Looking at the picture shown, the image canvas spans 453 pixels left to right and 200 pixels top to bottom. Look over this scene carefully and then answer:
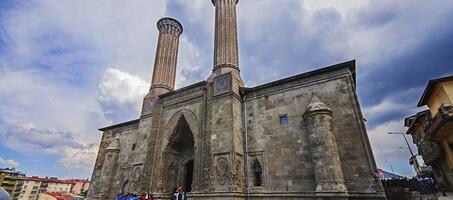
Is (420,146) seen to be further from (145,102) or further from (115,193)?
(115,193)

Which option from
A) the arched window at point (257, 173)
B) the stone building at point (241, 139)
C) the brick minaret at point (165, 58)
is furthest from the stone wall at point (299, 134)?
the brick minaret at point (165, 58)

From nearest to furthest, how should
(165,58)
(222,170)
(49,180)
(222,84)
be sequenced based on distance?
(222,170) < (222,84) < (165,58) < (49,180)

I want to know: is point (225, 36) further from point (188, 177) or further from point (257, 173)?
point (188, 177)

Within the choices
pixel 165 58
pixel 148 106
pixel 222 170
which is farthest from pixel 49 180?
pixel 222 170

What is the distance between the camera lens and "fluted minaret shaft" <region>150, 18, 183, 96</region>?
1609 cm

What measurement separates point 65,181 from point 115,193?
71.1 metres

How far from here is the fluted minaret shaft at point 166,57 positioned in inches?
634

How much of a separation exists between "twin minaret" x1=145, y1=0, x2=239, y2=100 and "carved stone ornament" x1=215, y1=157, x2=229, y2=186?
206 inches

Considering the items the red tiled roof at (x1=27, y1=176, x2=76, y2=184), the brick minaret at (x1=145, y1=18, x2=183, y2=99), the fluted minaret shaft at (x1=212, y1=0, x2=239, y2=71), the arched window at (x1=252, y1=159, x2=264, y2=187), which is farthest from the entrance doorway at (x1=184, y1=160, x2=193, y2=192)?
the red tiled roof at (x1=27, y1=176, x2=76, y2=184)

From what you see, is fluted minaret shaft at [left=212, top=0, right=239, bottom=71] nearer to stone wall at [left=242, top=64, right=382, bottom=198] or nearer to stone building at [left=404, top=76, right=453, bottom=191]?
stone wall at [left=242, top=64, right=382, bottom=198]

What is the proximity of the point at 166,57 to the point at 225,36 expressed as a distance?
16.6ft

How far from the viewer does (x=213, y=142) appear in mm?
11266

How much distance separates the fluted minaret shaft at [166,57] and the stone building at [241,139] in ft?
0.30

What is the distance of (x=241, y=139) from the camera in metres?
11.4
